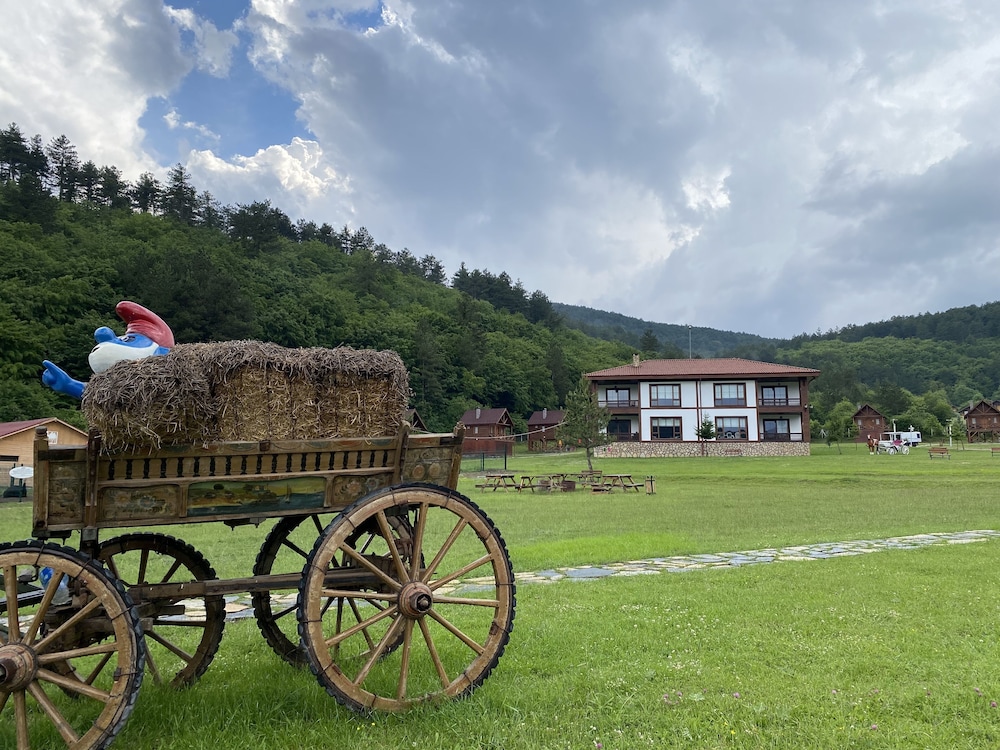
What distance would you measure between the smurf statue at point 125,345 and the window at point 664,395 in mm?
56543

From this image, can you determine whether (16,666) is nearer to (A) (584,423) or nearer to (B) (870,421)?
(A) (584,423)

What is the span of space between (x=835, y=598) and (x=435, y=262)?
389 ft

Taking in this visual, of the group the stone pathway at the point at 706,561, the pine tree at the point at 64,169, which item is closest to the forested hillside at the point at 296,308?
the pine tree at the point at 64,169

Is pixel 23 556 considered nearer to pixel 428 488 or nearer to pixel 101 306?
pixel 428 488

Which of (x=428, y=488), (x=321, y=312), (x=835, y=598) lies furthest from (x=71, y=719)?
(x=321, y=312)

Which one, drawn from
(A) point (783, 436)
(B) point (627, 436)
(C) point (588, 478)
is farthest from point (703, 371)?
(C) point (588, 478)

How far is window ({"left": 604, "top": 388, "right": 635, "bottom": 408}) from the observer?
60.1m

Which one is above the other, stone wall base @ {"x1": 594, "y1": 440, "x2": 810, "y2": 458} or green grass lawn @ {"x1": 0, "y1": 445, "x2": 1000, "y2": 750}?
green grass lawn @ {"x1": 0, "y1": 445, "x2": 1000, "y2": 750}

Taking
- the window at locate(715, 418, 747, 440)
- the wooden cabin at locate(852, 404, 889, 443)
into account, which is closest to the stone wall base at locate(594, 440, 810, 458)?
the window at locate(715, 418, 747, 440)

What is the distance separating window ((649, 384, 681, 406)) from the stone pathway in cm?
4718

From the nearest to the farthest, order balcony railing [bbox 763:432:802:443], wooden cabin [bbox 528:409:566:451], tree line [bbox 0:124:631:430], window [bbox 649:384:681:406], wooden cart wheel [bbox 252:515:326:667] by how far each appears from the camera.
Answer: wooden cart wheel [bbox 252:515:326:667] < tree line [bbox 0:124:631:430] < balcony railing [bbox 763:432:802:443] < window [bbox 649:384:681:406] < wooden cabin [bbox 528:409:566:451]

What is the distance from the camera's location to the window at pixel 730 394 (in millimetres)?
57531

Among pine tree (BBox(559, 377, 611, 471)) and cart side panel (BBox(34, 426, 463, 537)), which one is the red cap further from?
pine tree (BBox(559, 377, 611, 471))

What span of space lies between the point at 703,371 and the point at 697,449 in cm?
798
